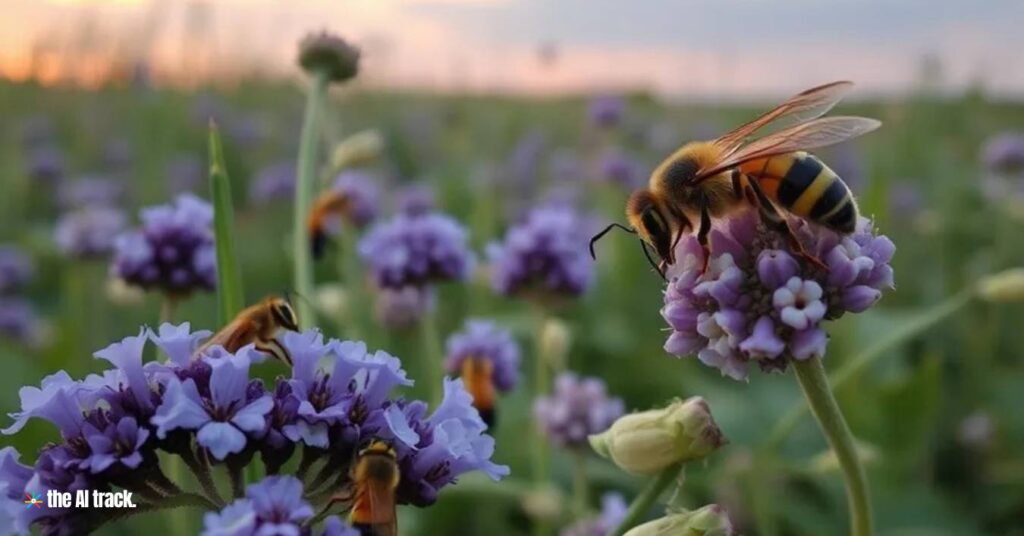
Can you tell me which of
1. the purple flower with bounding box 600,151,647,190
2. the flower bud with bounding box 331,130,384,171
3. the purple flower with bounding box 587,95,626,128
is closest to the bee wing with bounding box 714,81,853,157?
the flower bud with bounding box 331,130,384,171

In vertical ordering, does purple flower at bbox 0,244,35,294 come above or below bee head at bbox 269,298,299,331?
above

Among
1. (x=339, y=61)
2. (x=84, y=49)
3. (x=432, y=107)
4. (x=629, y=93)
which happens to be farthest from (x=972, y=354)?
(x=432, y=107)

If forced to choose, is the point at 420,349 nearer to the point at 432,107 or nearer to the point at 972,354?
the point at 972,354

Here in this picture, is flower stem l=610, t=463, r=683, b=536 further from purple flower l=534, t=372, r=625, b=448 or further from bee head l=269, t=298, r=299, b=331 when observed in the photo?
purple flower l=534, t=372, r=625, b=448

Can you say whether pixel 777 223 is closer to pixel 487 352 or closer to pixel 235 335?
pixel 235 335

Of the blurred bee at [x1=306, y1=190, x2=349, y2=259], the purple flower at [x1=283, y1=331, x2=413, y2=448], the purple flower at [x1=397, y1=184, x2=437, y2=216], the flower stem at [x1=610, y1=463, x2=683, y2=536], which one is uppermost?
the purple flower at [x1=397, y1=184, x2=437, y2=216]

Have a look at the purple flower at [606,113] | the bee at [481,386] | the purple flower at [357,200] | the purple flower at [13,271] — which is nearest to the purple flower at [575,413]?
the bee at [481,386]
